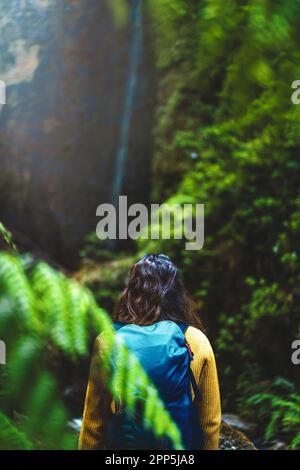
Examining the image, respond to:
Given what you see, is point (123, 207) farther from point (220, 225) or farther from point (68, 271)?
point (220, 225)

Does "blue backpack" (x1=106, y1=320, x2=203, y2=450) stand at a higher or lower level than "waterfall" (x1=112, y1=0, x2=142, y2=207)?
lower

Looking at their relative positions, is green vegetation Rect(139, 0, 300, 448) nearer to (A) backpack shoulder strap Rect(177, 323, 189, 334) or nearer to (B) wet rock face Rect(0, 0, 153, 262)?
(B) wet rock face Rect(0, 0, 153, 262)

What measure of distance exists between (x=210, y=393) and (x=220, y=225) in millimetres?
4061

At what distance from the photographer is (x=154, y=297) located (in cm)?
220

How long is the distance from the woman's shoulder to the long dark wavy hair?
80 millimetres

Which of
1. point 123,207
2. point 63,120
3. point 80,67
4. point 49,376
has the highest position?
point 80,67

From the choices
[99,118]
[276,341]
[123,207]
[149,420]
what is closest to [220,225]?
[276,341]

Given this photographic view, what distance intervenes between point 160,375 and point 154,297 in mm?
445

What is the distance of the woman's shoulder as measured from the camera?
2168mm

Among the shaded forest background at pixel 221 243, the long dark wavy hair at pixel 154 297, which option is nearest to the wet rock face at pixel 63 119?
the shaded forest background at pixel 221 243

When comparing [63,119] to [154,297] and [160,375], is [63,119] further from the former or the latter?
[160,375]

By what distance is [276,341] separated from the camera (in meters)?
5.11

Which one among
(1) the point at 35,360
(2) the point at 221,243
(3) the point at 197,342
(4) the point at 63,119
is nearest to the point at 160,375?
(3) the point at 197,342

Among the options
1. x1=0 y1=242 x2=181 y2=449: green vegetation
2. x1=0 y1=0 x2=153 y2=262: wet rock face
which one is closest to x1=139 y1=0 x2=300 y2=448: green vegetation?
x1=0 y1=0 x2=153 y2=262: wet rock face
